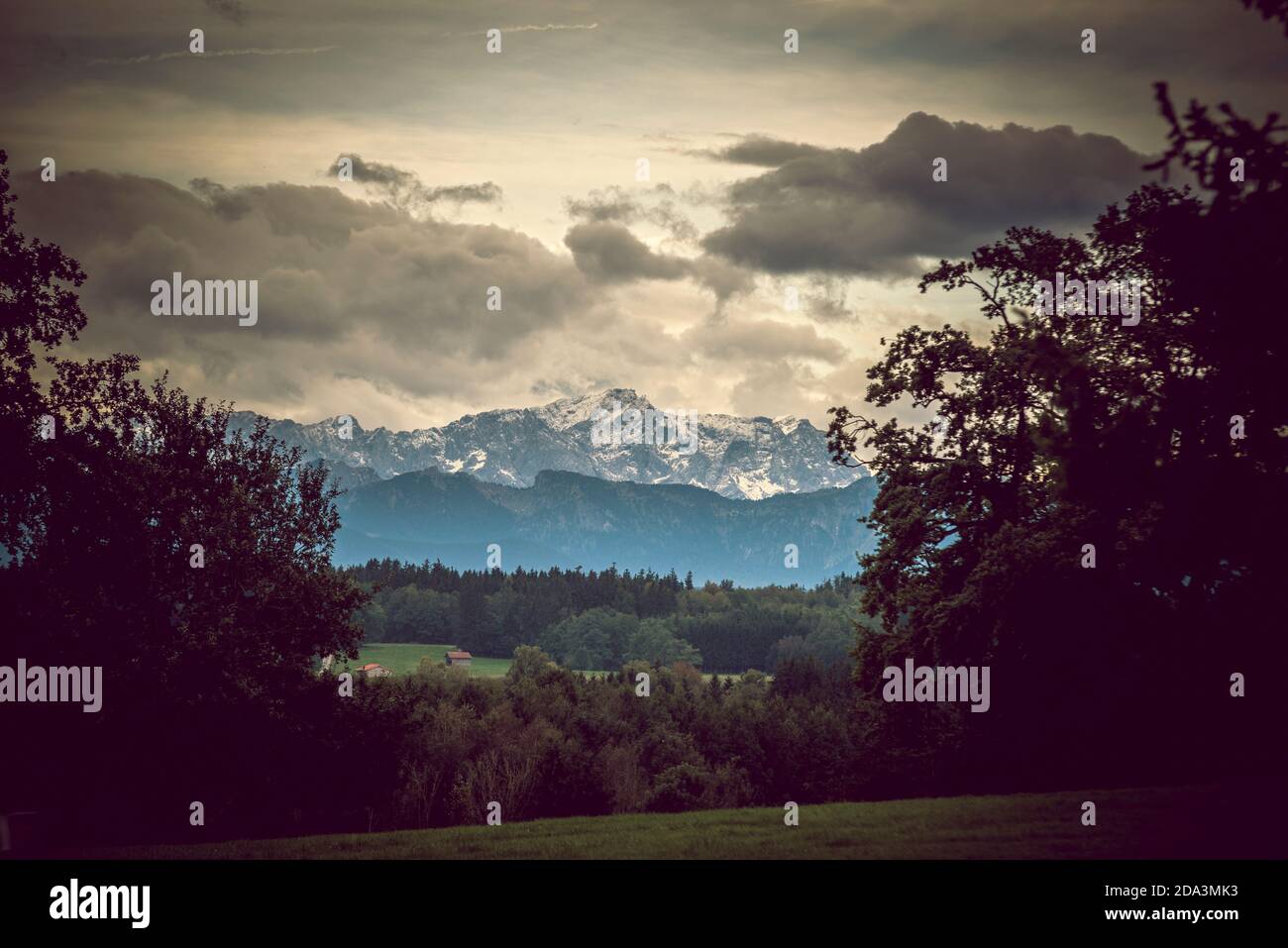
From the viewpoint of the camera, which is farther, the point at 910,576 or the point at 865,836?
the point at 910,576

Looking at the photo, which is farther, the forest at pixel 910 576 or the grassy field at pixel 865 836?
the forest at pixel 910 576

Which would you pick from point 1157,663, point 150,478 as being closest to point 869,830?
point 1157,663

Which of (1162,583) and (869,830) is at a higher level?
(1162,583)

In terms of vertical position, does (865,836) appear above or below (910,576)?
below

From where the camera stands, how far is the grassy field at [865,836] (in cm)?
1731

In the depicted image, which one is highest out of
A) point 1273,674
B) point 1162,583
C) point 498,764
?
point 1162,583

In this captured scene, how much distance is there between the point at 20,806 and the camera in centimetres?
3128

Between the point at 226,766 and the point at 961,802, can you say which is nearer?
the point at 961,802

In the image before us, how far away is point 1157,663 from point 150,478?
30033mm

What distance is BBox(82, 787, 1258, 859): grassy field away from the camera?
17312mm

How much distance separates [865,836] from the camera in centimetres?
1952

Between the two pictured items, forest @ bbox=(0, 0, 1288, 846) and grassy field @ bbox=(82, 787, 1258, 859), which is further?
forest @ bbox=(0, 0, 1288, 846)
